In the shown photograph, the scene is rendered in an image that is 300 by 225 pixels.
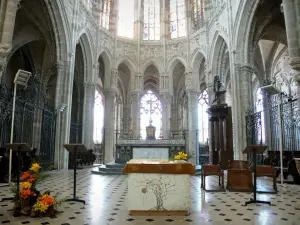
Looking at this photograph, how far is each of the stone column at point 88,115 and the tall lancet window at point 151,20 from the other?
847cm

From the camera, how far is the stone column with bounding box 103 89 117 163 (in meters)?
20.4

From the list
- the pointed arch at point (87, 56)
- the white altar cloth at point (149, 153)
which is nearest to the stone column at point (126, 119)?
the pointed arch at point (87, 56)

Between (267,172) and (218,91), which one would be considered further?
(218,91)

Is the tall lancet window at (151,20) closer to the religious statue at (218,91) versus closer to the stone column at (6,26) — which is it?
the religious statue at (218,91)

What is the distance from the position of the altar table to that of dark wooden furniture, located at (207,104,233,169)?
32.1 ft

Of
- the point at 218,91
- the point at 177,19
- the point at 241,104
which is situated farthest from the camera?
the point at 177,19

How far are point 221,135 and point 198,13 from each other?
1271cm

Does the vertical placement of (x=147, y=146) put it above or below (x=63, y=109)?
below

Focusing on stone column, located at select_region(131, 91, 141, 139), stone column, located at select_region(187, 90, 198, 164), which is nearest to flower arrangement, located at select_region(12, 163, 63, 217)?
stone column, located at select_region(187, 90, 198, 164)

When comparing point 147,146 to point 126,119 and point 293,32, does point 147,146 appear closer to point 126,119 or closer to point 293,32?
point 293,32

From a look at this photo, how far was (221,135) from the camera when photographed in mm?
14680

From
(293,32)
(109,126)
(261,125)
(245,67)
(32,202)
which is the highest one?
(245,67)

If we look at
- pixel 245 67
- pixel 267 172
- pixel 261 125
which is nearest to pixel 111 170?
→ pixel 261 125

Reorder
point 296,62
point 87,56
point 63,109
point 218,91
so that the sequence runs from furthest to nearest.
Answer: point 87,56, point 218,91, point 63,109, point 296,62
